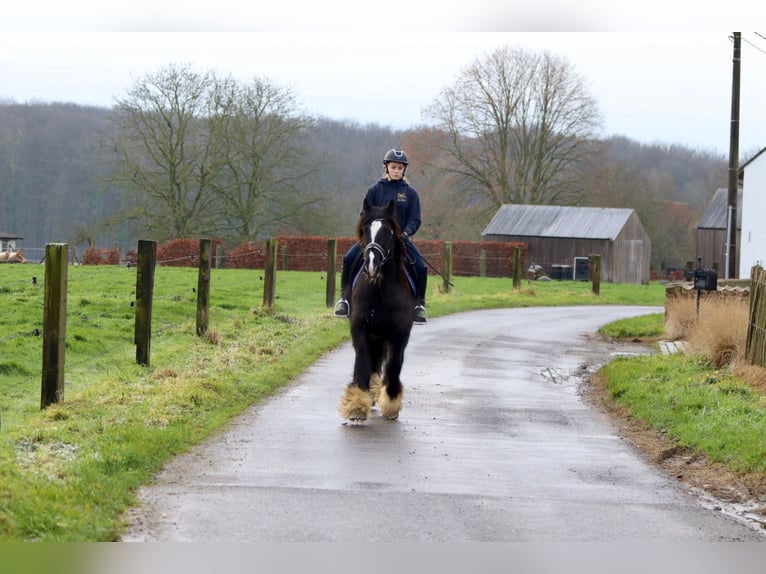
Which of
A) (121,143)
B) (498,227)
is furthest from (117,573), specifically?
(498,227)

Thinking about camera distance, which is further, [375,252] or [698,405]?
[698,405]

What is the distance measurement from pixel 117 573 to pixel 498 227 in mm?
64766

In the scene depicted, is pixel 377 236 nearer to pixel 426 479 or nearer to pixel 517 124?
pixel 426 479

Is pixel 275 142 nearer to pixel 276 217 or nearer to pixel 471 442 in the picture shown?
pixel 276 217

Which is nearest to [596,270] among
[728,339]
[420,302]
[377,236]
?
[728,339]

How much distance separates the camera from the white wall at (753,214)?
41062 millimetres

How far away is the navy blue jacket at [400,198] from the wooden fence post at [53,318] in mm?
3053

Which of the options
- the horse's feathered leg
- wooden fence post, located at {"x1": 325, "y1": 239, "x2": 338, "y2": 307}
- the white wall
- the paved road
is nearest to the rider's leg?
the horse's feathered leg

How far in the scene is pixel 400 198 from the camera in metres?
10.6

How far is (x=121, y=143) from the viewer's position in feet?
185

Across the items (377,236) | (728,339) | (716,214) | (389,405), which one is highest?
(716,214)

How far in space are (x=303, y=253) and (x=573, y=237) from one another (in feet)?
65.1

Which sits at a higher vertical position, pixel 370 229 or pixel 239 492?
pixel 370 229

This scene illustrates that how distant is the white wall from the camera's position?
4106cm
